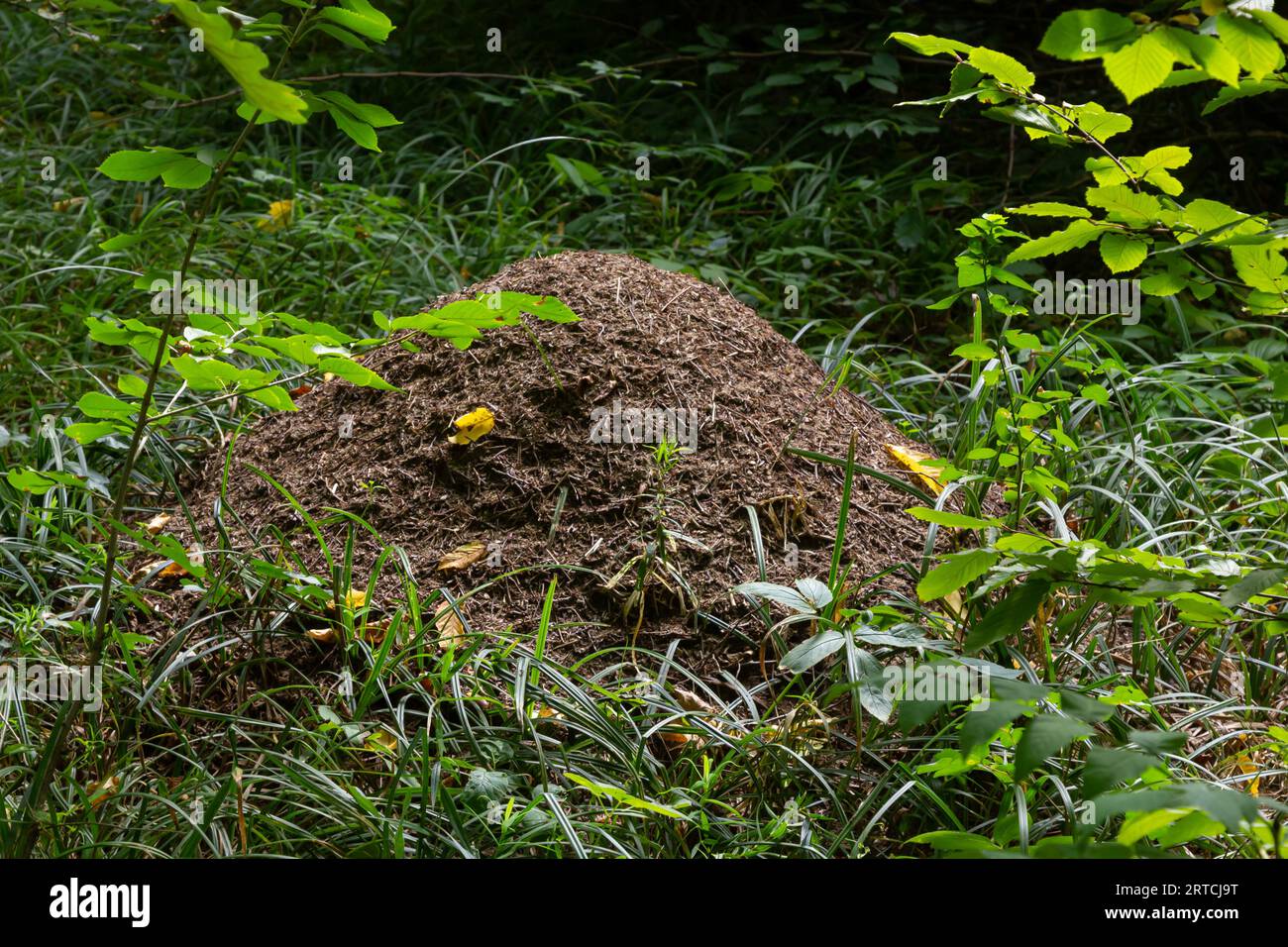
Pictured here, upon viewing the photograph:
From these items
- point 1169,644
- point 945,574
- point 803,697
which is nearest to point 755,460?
point 803,697

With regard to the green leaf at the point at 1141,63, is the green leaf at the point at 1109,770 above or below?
below

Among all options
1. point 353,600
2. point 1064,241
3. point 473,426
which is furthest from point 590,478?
point 1064,241

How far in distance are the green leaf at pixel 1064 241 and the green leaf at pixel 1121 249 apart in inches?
3.0

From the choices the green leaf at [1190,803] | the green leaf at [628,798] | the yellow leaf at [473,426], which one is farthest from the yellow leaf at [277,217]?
the green leaf at [1190,803]

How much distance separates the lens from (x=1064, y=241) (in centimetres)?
158

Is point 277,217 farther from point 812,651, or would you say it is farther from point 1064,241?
point 1064,241

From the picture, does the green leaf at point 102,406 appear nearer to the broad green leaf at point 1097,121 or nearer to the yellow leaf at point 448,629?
the yellow leaf at point 448,629

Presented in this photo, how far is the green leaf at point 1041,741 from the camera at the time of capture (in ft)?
3.58

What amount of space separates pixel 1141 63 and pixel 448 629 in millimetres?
1892

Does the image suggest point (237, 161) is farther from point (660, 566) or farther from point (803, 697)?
point (803, 697)

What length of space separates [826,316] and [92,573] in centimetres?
323
